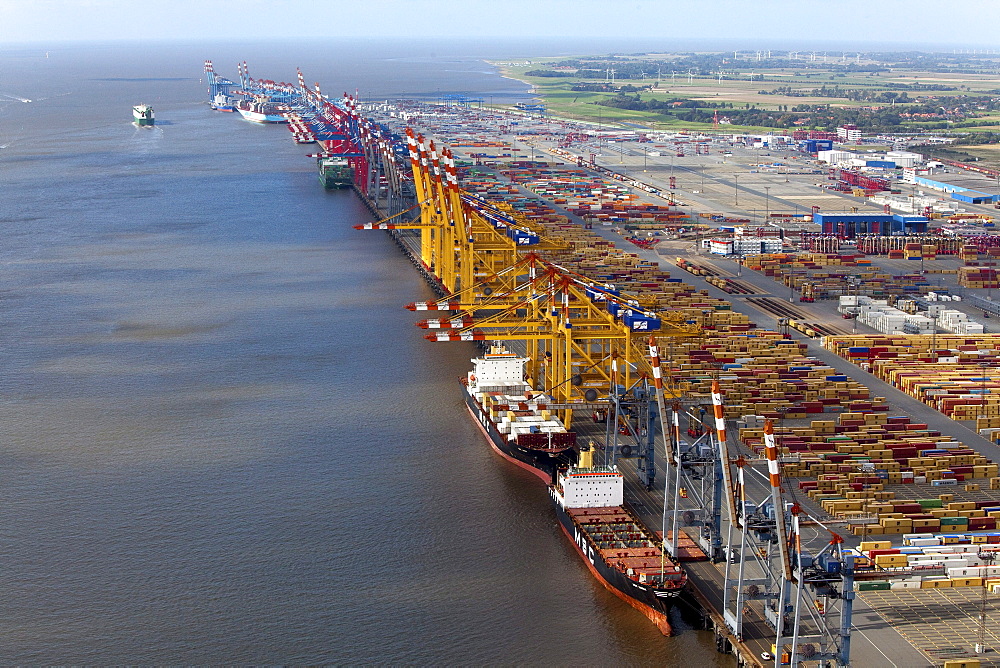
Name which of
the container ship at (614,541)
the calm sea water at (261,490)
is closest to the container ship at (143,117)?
the calm sea water at (261,490)

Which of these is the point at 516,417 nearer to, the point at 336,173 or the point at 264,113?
the point at 336,173

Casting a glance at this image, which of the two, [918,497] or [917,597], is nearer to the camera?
[917,597]

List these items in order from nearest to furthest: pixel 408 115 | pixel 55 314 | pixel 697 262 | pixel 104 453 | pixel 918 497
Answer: pixel 918 497 < pixel 104 453 < pixel 55 314 < pixel 697 262 < pixel 408 115

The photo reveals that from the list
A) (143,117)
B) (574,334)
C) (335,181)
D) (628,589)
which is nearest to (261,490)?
(574,334)

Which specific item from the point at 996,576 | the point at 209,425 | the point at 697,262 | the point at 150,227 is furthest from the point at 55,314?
the point at 996,576

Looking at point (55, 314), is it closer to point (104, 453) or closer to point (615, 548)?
point (104, 453)

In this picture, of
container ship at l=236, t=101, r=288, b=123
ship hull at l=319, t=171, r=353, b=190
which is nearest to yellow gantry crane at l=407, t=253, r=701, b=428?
ship hull at l=319, t=171, r=353, b=190

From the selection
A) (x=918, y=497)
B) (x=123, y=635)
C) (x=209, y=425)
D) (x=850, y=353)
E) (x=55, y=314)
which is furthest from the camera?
(x=55, y=314)
